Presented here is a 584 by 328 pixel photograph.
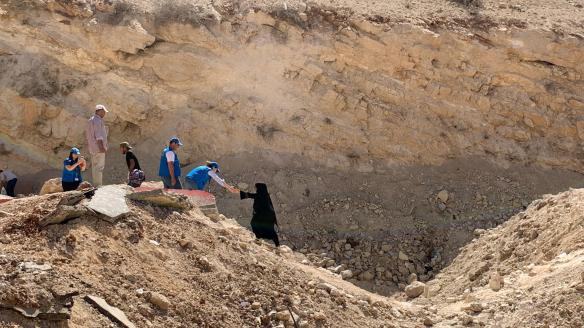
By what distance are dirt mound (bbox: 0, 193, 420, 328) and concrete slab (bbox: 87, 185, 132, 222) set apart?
8 cm

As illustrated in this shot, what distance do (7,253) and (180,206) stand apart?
2.32 meters

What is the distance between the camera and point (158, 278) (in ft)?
23.1

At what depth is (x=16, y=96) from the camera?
1457 centimetres

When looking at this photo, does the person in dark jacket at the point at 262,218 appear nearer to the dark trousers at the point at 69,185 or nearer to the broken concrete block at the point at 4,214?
the dark trousers at the point at 69,185

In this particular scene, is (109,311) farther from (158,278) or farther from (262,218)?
(262,218)

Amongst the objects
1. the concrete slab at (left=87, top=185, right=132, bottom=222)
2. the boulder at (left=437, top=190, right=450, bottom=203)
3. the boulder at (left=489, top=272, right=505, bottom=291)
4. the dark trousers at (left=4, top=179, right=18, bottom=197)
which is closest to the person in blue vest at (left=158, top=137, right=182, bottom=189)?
the concrete slab at (left=87, top=185, right=132, bottom=222)

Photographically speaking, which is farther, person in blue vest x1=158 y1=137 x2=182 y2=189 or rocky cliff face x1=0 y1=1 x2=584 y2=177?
rocky cliff face x1=0 y1=1 x2=584 y2=177

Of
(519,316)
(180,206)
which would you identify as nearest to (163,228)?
(180,206)

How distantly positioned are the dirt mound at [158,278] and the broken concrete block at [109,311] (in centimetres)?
5

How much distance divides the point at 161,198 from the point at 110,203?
0.69 metres

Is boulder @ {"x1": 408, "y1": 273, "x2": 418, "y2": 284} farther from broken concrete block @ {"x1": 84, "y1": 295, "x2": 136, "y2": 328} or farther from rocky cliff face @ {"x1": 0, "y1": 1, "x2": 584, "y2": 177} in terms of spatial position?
broken concrete block @ {"x1": 84, "y1": 295, "x2": 136, "y2": 328}

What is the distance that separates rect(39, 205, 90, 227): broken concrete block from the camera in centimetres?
702

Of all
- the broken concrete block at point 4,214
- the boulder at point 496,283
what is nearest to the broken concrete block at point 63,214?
the broken concrete block at point 4,214

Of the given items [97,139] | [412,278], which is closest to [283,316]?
[97,139]
